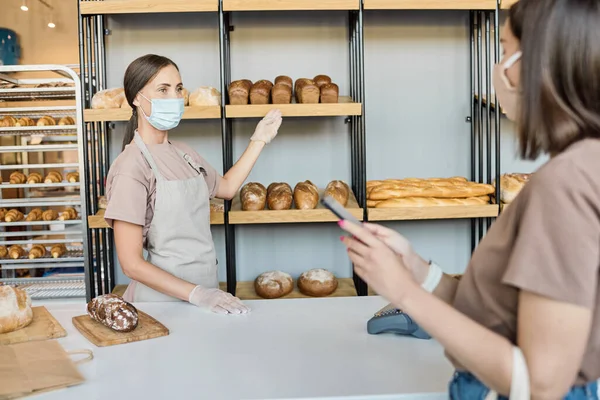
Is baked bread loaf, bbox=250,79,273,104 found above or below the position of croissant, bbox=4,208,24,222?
above

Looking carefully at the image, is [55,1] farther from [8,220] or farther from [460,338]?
[460,338]

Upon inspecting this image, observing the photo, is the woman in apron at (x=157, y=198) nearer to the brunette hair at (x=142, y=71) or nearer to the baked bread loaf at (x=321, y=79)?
the brunette hair at (x=142, y=71)

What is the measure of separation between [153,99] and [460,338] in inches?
65.9

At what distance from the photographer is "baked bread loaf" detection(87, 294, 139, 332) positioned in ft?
4.64

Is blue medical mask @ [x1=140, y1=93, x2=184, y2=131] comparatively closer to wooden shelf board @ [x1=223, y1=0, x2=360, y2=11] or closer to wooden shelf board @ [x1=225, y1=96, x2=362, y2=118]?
wooden shelf board @ [x1=225, y1=96, x2=362, y2=118]

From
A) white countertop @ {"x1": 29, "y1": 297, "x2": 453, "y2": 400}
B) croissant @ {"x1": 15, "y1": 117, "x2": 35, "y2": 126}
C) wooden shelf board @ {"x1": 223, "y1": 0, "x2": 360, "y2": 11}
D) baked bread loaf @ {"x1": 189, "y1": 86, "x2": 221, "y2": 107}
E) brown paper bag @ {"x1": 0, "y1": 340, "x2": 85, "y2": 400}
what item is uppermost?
wooden shelf board @ {"x1": 223, "y1": 0, "x2": 360, "y2": 11}

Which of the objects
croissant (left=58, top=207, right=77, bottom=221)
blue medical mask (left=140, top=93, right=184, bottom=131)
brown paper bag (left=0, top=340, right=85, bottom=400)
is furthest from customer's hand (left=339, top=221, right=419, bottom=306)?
croissant (left=58, top=207, right=77, bottom=221)

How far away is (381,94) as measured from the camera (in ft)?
10.6

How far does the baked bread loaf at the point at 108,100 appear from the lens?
282 cm

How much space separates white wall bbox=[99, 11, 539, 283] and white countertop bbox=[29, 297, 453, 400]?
1634 mm

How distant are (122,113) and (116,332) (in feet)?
5.13

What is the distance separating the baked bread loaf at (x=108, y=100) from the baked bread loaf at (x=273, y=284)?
3.50 feet

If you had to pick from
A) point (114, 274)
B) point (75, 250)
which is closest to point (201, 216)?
point (114, 274)

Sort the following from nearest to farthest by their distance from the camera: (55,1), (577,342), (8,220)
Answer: (577,342) → (8,220) → (55,1)
